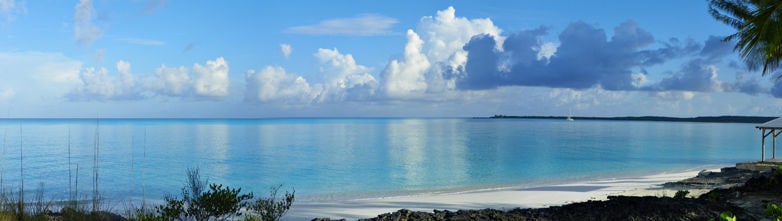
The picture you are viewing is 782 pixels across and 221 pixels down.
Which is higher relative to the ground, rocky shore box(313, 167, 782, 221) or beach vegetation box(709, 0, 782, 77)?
beach vegetation box(709, 0, 782, 77)

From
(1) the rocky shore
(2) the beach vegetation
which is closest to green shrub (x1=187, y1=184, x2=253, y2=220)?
(1) the rocky shore

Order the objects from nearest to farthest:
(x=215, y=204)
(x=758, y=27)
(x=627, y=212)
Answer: (x=215, y=204), (x=627, y=212), (x=758, y=27)

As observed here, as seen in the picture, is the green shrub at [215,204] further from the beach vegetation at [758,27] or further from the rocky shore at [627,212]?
the beach vegetation at [758,27]

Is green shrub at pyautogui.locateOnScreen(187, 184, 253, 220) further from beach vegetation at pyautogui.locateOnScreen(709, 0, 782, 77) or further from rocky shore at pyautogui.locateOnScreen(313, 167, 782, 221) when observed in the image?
beach vegetation at pyautogui.locateOnScreen(709, 0, 782, 77)

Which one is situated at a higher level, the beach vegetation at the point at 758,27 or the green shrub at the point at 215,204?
the beach vegetation at the point at 758,27

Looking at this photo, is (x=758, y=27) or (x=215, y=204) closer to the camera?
(x=215, y=204)

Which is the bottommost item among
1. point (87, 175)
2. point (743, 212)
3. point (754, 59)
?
point (87, 175)

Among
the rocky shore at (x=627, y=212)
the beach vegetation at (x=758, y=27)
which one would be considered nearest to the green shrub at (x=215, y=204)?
the rocky shore at (x=627, y=212)

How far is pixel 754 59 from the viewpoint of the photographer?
59.2 feet

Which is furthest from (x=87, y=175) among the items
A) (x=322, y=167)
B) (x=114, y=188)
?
(x=322, y=167)

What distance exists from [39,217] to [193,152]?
3856 centimetres

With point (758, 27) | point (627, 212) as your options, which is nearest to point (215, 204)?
point (627, 212)

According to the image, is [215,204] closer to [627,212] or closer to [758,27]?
[627,212]

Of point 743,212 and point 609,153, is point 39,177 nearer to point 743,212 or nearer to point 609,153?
point 743,212
